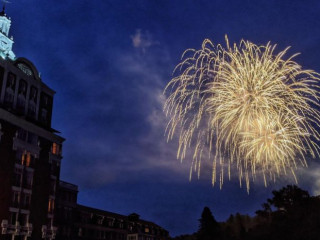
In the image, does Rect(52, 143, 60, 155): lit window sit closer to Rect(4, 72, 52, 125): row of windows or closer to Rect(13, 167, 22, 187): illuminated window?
Rect(4, 72, 52, 125): row of windows

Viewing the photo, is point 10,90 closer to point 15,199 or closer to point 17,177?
point 17,177

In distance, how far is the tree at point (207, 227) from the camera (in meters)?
110

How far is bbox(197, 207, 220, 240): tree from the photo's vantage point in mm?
109500

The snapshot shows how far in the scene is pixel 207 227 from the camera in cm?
11050

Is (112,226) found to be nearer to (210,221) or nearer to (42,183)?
(210,221)

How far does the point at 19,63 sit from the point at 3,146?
548 inches

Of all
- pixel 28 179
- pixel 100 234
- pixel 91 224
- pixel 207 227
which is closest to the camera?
pixel 28 179

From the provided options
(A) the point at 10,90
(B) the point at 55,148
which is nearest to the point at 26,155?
(B) the point at 55,148

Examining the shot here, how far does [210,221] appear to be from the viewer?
11094 cm

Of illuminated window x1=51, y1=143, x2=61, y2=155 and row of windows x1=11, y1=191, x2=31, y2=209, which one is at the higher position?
illuminated window x1=51, y1=143, x2=61, y2=155

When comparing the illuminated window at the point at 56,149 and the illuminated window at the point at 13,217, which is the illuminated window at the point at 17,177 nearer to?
the illuminated window at the point at 13,217

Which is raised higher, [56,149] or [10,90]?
[10,90]

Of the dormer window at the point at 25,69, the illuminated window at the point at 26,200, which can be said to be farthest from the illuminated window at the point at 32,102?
the illuminated window at the point at 26,200

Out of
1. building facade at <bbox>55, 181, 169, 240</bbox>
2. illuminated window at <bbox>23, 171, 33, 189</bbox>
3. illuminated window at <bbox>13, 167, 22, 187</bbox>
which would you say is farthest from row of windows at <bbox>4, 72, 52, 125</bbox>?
building facade at <bbox>55, 181, 169, 240</bbox>
